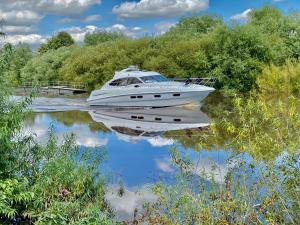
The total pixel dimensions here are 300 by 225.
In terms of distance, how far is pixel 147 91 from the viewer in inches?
1083

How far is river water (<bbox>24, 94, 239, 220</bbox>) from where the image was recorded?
32.0ft

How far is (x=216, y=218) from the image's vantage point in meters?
6.34

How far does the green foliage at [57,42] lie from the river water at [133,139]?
3880 centimetres

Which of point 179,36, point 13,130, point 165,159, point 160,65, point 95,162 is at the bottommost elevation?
point 165,159

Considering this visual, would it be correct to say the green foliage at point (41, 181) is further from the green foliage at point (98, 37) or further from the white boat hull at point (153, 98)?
the green foliage at point (98, 37)

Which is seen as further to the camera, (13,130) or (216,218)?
(13,130)

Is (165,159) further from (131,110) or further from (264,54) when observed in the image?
(264,54)

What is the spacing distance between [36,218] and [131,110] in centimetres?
2171

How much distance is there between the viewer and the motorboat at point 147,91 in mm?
27125

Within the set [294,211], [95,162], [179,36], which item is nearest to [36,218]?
[95,162]

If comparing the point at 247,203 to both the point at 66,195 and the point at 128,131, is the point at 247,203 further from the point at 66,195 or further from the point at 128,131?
the point at 128,131

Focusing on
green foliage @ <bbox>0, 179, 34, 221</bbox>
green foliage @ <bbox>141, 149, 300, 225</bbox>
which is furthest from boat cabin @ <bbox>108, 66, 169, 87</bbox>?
green foliage @ <bbox>0, 179, 34, 221</bbox>

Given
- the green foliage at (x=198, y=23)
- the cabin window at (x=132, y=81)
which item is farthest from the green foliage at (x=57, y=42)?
the cabin window at (x=132, y=81)

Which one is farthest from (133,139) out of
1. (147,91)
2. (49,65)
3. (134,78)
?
(49,65)
